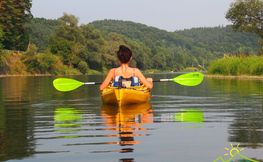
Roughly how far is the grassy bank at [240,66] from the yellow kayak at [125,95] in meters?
24.0

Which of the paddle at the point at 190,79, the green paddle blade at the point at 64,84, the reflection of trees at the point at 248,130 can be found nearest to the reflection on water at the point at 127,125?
the reflection of trees at the point at 248,130

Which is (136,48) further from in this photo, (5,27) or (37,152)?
(37,152)

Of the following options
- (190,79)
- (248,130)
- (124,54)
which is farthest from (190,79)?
(248,130)

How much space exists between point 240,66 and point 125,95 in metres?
27.6

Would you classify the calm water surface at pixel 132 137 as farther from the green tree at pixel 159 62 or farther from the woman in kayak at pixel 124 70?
the green tree at pixel 159 62

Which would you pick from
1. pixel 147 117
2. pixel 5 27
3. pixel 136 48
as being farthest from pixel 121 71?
pixel 136 48

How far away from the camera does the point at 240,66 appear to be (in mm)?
36219

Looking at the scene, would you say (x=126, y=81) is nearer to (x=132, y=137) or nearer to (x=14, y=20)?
(x=132, y=137)

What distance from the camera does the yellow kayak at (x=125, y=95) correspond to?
1066 cm

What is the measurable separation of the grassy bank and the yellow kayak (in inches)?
945

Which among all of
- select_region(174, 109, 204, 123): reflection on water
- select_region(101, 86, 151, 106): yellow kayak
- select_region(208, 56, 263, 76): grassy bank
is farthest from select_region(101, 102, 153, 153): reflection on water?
select_region(208, 56, 263, 76): grassy bank

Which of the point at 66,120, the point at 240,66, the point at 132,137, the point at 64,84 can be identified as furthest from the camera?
the point at 240,66

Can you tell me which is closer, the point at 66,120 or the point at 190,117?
the point at 66,120

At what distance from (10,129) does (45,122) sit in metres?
1.09
